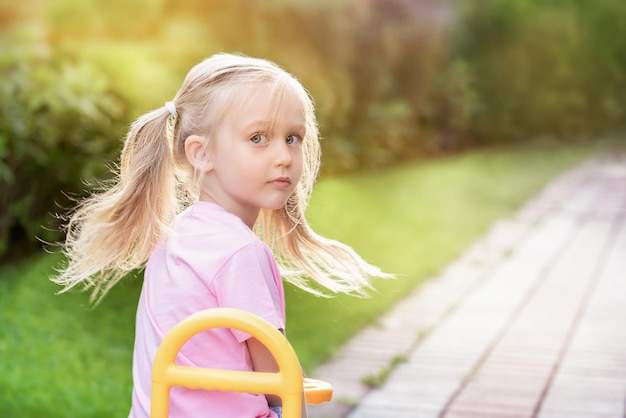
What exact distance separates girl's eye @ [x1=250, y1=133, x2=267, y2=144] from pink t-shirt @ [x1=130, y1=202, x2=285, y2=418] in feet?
0.43

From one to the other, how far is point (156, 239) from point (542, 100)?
1198 centimetres

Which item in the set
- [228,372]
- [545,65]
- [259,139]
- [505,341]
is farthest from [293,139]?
[545,65]

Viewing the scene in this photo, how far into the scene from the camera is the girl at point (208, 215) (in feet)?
5.76

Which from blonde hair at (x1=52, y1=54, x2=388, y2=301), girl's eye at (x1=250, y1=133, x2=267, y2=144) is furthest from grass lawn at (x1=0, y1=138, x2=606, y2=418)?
girl's eye at (x1=250, y1=133, x2=267, y2=144)

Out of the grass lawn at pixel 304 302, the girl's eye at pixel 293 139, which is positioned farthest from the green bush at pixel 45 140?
the girl's eye at pixel 293 139

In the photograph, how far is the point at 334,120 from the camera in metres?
8.73

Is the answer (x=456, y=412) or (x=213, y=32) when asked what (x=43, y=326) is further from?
(x=213, y=32)

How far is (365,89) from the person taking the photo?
972 cm

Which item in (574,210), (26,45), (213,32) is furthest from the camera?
(574,210)

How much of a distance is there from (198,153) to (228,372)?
45 cm

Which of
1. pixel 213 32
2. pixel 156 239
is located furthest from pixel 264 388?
pixel 213 32

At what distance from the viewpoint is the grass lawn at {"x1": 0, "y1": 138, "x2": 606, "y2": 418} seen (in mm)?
3713

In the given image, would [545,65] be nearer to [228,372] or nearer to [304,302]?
[304,302]

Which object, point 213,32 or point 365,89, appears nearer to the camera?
point 213,32
